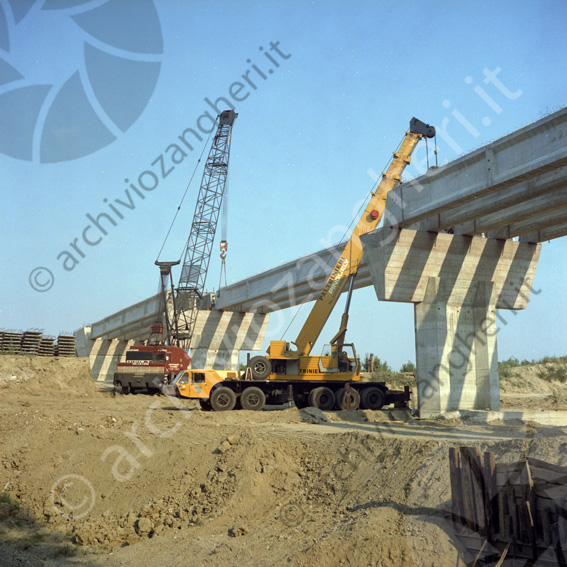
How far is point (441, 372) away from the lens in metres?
22.5

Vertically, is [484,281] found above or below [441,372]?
above

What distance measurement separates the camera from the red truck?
30922 millimetres

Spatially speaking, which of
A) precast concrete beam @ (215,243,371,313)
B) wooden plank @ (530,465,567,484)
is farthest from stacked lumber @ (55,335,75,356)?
wooden plank @ (530,465,567,484)

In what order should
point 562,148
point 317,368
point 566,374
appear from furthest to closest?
point 566,374, point 317,368, point 562,148

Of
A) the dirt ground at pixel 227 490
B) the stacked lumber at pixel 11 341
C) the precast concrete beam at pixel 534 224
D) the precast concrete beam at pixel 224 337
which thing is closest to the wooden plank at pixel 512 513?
the dirt ground at pixel 227 490

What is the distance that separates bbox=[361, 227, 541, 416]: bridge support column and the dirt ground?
9.67 feet

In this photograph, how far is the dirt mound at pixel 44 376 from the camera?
92.8ft

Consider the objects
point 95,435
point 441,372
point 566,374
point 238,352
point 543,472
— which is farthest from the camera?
point 238,352

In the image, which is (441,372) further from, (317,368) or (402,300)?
(317,368)

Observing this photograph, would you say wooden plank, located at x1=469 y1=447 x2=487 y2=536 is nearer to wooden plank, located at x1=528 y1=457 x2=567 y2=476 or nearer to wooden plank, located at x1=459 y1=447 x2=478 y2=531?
wooden plank, located at x1=459 y1=447 x2=478 y2=531

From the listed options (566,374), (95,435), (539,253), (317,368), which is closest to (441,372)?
(317,368)

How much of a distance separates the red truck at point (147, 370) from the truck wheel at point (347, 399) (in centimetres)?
1069

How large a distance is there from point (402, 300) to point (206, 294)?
26.6m

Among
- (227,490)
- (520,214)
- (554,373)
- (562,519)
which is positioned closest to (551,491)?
(562,519)
